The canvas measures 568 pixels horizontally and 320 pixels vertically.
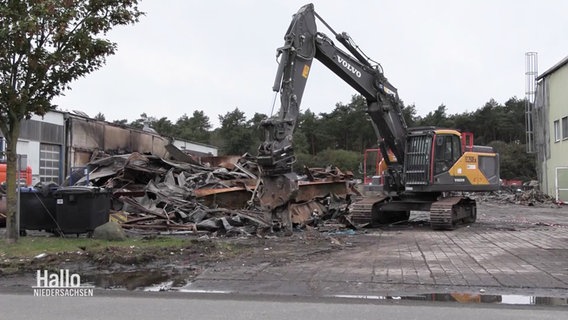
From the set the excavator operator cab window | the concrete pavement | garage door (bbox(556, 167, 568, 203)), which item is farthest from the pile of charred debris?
garage door (bbox(556, 167, 568, 203))

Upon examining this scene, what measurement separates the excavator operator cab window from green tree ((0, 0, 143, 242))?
10.2 m

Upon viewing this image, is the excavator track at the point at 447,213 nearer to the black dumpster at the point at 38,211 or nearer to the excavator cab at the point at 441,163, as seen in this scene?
the excavator cab at the point at 441,163

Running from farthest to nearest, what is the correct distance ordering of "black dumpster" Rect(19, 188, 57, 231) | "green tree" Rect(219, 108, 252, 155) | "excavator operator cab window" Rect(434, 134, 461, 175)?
"green tree" Rect(219, 108, 252, 155), "excavator operator cab window" Rect(434, 134, 461, 175), "black dumpster" Rect(19, 188, 57, 231)

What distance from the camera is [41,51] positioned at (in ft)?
37.1

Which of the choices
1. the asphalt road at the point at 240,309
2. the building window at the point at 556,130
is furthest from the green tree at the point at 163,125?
the asphalt road at the point at 240,309

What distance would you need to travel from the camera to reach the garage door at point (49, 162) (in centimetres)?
2592

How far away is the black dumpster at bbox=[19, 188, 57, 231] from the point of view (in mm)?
13438

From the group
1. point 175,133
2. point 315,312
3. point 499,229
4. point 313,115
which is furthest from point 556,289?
point 313,115

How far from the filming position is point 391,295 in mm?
7473

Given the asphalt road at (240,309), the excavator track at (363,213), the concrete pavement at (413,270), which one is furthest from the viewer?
the excavator track at (363,213)

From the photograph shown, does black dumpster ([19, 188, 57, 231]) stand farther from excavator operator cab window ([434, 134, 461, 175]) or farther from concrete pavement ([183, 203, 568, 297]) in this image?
excavator operator cab window ([434, 134, 461, 175])

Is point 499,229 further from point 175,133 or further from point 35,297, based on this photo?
point 175,133

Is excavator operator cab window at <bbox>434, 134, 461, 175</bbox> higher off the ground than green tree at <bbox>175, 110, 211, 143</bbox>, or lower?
lower

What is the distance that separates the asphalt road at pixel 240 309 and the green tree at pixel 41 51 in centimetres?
527
